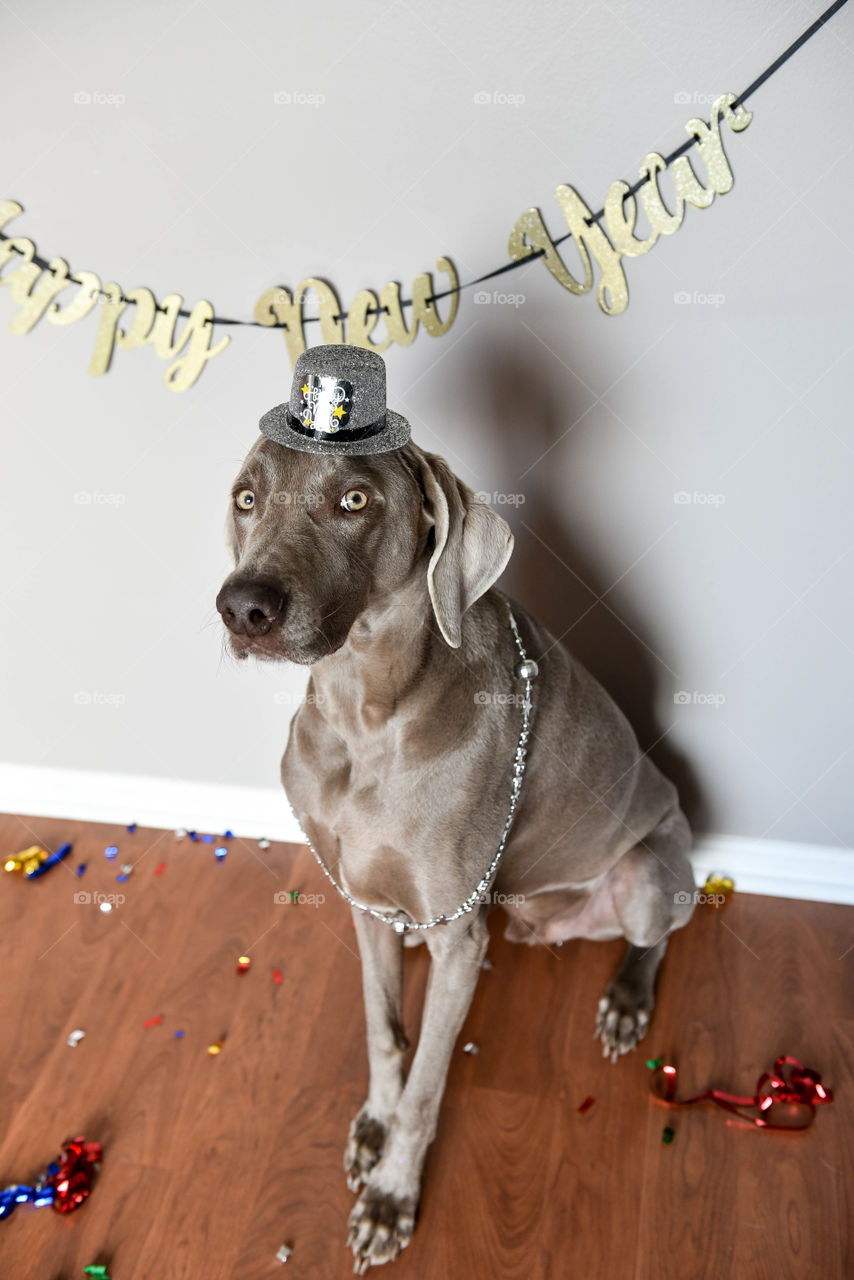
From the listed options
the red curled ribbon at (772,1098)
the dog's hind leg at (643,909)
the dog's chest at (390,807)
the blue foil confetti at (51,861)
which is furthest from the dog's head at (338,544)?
the blue foil confetti at (51,861)

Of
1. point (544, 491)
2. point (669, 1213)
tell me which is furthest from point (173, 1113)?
point (544, 491)

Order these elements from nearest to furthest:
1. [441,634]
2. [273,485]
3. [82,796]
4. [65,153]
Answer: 1. [273,485]
2. [441,634]
3. [65,153]
4. [82,796]

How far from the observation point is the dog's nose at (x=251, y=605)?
137 cm

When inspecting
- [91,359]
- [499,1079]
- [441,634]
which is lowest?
[499,1079]

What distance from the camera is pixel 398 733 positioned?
169 centimetres

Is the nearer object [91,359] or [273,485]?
[273,485]

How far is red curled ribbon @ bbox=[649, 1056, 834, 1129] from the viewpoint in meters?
2.05

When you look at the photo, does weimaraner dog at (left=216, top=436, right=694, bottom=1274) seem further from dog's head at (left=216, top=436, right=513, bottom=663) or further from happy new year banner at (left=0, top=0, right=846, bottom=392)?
happy new year banner at (left=0, top=0, right=846, bottom=392)

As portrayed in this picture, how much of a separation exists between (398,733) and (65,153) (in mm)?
1320

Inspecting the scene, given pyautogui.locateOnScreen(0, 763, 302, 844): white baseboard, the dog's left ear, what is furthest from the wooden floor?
the dog's left ear

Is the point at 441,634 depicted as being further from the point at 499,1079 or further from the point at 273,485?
the point at 499,1079

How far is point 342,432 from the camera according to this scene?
4.83ft

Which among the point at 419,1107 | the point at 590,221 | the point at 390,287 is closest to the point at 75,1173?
the point at 419,1107

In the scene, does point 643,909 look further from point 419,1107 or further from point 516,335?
point 516,335
